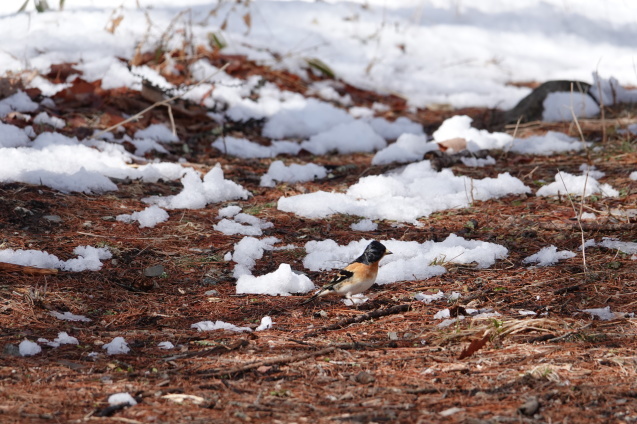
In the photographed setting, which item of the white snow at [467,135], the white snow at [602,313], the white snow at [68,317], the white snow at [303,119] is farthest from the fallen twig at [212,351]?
the white snow at [303,119]

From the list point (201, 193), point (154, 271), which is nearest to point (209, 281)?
point (154, 271)

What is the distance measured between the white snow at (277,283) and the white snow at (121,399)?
56.1 inches

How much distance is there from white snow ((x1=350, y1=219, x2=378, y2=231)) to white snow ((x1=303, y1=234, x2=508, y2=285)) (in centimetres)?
38

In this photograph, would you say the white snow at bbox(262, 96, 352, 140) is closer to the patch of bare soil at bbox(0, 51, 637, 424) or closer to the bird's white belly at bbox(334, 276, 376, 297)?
the patch of bare soil at bbox(0, 51, 637, 424)

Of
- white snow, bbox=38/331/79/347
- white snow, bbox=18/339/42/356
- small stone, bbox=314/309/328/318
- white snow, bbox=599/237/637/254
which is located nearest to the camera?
white snow, bbox=18/339/42/356

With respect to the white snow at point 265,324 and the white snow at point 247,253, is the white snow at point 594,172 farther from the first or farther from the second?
the white snow at point 265,324

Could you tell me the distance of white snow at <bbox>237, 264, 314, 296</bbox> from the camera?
370 cm

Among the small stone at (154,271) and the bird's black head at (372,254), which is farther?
the small stone at (154,271)

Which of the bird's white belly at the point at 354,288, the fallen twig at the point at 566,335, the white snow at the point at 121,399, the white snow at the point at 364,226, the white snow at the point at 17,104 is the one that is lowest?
the white snow at the point at 364,226

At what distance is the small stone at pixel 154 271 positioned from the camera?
3881 millimetres

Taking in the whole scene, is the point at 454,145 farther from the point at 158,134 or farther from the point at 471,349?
the point at 471,349

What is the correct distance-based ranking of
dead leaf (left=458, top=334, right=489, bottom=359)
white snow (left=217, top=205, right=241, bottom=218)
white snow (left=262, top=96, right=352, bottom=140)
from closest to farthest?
1. dead leaf (left=458, top=334, right=489, bottom=359)
2. white snow (left=217, top=205, right=241, bottom=218)
3. white snow (left=262, top=96, right=352, bottom=140)

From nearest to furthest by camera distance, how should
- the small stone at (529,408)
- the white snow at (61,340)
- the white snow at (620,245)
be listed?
1. the small stone at (529,408)
2. the white snow at (61,340)
3. the white snow at (620,245)

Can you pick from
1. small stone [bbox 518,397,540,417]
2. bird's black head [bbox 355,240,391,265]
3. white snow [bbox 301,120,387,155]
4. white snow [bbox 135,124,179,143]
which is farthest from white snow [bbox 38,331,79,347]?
white snow [bbox 301,120,387,155]
